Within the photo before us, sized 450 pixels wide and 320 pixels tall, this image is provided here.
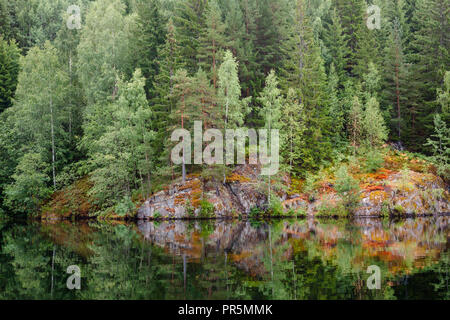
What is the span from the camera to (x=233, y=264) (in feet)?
52.9

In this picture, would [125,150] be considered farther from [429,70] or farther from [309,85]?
[429,70]

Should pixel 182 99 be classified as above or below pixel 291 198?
above

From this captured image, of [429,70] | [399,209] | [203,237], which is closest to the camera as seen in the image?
[203,237]

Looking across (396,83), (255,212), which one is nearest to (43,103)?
(255,212)

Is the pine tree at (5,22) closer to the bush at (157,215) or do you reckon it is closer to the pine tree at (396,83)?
the bush at (157,215)

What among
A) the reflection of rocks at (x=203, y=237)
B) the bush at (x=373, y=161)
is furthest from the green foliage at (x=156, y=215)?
the bush at (x=373, y=161)

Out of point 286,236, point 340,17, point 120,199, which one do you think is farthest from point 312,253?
point 340,17

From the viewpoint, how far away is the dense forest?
3944 cm

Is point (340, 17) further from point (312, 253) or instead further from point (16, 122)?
point (312, 253)

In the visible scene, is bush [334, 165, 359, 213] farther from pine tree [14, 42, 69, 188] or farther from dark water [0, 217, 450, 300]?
pine tree [14, 42, 69, 188]

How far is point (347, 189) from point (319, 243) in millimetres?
16010

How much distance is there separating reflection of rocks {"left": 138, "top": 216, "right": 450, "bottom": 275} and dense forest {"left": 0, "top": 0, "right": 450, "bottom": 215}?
1167 centimetres

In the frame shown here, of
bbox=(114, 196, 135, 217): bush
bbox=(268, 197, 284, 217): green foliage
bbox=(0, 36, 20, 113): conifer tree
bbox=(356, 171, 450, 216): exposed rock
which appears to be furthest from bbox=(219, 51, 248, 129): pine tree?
bbox=(0, 36, 20, 113): conifer tree
